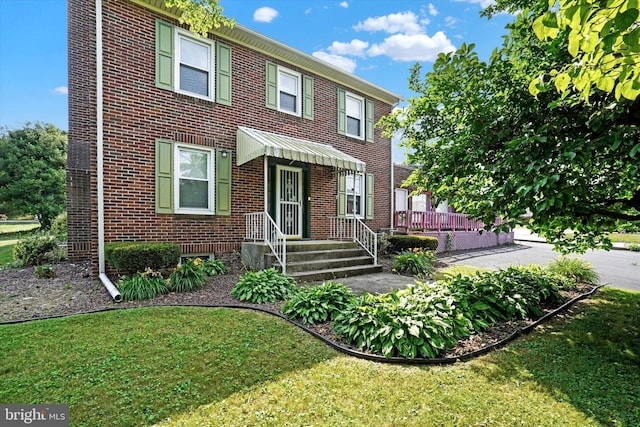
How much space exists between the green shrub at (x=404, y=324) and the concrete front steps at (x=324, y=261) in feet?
9.40

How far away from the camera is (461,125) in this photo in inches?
195

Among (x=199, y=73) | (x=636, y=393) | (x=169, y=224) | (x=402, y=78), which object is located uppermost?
(x=199, y=73)

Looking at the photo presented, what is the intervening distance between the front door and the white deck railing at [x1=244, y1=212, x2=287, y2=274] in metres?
0.91

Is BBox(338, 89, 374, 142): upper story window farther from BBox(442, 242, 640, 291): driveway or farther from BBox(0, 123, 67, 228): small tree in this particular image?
BBox(0, 123, 67, 228): small tree

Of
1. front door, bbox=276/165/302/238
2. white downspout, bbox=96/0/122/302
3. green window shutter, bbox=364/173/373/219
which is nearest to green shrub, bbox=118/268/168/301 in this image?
white downspout, bbox=96/0/122/302

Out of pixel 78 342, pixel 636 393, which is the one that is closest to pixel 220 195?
pixel 78 342

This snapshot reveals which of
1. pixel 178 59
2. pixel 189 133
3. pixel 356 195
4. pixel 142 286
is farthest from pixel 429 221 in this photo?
pixel 142 286

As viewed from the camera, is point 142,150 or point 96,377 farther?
point 142,150

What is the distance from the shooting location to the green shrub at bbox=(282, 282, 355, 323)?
15.3 ft

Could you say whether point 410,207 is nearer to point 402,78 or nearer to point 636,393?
point 402,78

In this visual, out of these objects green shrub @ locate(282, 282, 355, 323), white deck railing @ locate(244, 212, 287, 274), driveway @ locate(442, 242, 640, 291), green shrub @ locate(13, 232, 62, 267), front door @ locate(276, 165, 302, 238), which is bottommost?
driveway @ locate(442, 242, 640, 291)

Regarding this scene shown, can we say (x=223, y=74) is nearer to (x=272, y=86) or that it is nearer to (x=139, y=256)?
(x=272, y=86)

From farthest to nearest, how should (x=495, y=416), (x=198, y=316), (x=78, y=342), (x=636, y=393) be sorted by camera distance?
1. (x=198, y=316)
2. (x=78, y=342)
3. (x=636, y=393)
4. (x=495, y=416)

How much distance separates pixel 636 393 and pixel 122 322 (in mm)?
5874
